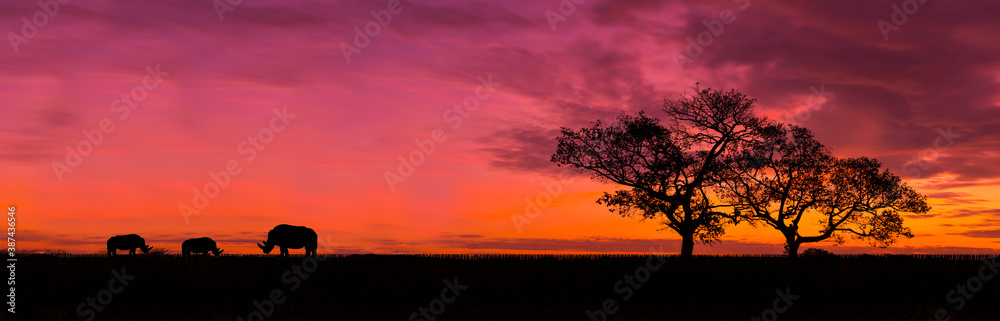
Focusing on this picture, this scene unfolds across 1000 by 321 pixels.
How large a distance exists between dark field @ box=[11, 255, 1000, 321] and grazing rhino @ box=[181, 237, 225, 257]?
34.2 feet

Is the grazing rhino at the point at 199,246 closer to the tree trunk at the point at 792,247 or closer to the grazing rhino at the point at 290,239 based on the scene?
the grazing rhino at the point at 290,239

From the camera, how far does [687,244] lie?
42375 mm

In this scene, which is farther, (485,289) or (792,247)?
(792,247)

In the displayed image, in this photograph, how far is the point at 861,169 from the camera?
45.2 metres

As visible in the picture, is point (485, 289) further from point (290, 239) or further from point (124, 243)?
point (124, 243)

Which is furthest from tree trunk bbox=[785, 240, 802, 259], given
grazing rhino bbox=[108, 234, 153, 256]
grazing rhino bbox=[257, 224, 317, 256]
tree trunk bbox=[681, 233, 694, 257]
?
grazing rhino bbox=[108, 234, 153, 256]

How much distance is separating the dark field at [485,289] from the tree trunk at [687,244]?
20.5 feet

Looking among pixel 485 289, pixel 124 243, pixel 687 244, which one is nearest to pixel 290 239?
pixel 124 243

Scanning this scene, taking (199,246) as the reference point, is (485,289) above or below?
below

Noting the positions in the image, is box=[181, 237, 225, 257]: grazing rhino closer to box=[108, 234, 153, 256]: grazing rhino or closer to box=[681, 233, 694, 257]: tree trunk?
box=[108, 234, 153, 256]: grazing rhino

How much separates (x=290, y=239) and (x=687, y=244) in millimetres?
21879

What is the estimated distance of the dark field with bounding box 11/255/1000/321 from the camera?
28312 millimetres

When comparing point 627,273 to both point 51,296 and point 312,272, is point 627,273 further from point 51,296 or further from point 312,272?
point 51,296

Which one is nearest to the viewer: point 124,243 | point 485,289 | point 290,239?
point 485,289
